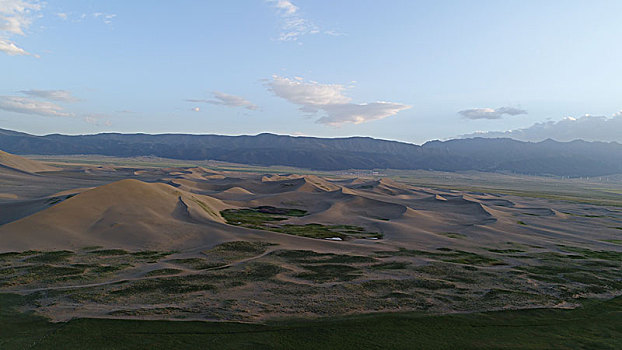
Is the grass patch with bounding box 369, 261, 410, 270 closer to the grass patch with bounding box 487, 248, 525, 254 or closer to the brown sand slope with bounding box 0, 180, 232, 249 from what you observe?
the grass patch with bounding box 487, 248, 525, 254

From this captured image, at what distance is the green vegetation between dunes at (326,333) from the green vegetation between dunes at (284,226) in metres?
29.6

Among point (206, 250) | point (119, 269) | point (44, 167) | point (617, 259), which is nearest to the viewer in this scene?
point (119, 269)

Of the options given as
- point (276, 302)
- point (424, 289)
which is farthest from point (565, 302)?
point (276, 302)

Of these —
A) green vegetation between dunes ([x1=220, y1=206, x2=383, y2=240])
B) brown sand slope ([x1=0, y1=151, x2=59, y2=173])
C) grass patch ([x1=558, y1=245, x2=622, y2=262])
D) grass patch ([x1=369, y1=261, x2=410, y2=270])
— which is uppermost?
brown sand slope ([x1=0, y1=151, x2=59, y2=173])

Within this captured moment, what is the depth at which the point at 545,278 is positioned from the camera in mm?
31156

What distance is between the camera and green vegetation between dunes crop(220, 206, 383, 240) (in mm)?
51866

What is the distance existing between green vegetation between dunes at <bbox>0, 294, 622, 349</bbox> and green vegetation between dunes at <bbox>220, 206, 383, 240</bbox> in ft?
97.0

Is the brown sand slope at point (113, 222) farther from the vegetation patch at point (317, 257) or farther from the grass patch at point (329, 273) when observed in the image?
the grass patch at point (329, 273)

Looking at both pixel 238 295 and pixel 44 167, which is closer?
pixel 238 295

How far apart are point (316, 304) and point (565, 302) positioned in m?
16.8

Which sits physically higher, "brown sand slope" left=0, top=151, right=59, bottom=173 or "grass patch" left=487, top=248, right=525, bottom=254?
"brown sand slope" left=0, top=151, right=59, bottom=173

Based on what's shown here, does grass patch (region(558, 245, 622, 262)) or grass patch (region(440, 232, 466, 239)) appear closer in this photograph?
grass patch (region(558, 245, 622, 262))

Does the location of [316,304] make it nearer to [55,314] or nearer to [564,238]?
[55,314]

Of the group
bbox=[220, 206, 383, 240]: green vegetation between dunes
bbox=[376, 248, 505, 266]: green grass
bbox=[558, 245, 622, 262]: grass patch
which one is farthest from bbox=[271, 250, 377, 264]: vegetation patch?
bbox=[558, 245, 622, 262]: grass patch
